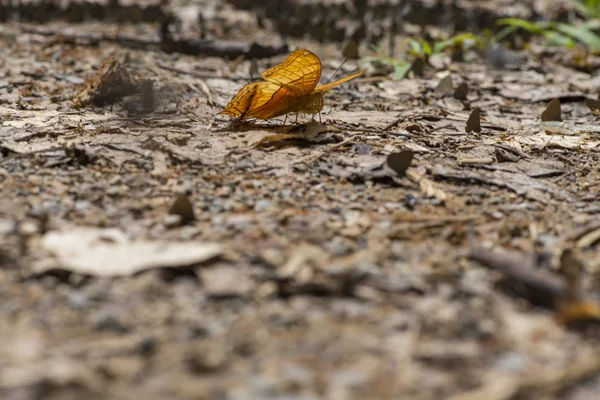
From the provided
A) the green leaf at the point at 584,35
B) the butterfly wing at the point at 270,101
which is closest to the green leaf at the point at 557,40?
the green leaf at the point at 584,35

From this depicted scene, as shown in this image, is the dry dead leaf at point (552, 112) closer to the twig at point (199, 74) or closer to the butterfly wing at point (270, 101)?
the butterfly wing at point (270, 101)

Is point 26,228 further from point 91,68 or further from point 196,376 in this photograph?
point 91,68

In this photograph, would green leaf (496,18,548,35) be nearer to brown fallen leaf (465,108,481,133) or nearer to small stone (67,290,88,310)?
brown fallen leaf (465,108,481,133)

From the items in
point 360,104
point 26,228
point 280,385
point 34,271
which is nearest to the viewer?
point 280,385

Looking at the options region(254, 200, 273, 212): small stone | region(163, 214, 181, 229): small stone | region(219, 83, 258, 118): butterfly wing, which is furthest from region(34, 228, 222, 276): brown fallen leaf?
region(219, 83, 258, 118): butterfly wing

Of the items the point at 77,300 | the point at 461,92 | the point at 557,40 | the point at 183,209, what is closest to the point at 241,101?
Result: the point at 183,209

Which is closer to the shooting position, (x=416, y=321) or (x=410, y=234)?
(x=416, y=321)

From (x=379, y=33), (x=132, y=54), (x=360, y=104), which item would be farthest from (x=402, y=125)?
(x=379, y=33)
